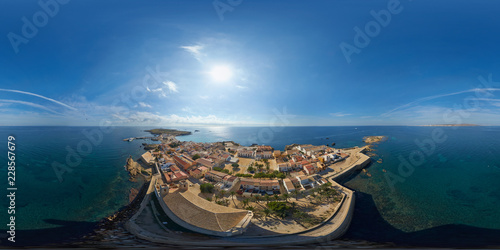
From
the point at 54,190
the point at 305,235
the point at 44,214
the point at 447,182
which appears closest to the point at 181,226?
the point at 305,235

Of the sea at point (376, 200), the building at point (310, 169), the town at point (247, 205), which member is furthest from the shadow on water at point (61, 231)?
the building at point (310, 169)

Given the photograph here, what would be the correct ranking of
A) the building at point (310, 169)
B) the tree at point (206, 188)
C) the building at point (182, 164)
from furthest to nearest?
1. the building at point (182, 164)
2. the building at point (310, 169)
3. the tree at point (206, 188)

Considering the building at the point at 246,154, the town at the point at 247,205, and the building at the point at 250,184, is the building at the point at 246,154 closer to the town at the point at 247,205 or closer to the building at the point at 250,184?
the town at the point at 247,205

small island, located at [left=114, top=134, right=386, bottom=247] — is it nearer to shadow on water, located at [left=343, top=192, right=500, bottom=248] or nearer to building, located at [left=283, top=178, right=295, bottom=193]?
building, located at [left=283, top=178, right=295, bottom=193]

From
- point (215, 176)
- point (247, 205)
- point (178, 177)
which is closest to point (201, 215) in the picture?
point (247, 205)

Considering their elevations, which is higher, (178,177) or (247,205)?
(178,177)

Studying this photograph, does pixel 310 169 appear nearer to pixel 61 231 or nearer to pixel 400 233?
pixel 400 233

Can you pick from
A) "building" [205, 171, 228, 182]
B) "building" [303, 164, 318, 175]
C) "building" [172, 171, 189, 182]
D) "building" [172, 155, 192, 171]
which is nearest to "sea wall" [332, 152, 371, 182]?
"building" [303, 164, 318, 175]

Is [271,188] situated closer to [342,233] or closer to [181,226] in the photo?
[342,233]

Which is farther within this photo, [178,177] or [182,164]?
[182,164]

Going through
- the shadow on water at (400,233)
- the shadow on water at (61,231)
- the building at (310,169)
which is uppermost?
the building at (310,169)

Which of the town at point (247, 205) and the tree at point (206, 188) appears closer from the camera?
the town at point (247, 205)
